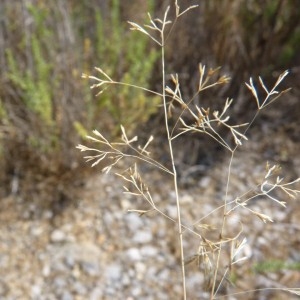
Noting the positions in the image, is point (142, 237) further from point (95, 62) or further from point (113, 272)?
point (95, 62)

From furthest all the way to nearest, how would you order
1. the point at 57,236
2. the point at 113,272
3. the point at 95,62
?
the point at 95,62
the point at 57,236
the point at 113,272

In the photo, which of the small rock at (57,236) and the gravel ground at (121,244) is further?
the small rock at (57,236)

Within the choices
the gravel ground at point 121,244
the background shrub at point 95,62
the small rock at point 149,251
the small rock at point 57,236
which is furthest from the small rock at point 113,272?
the background shrub at point 95,62

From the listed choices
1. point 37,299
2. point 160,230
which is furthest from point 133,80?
point 37,299

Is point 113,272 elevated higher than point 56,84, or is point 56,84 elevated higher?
point 56,84

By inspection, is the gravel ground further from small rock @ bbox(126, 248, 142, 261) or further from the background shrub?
the background shrub

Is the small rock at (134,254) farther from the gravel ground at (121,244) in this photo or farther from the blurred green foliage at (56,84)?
the blurred green foliage at (56,84)

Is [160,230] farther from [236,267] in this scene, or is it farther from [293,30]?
[293,30]

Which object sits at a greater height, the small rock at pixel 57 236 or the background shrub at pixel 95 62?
the background shrub at pixel 95 62

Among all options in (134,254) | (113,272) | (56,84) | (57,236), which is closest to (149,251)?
(134,254)
